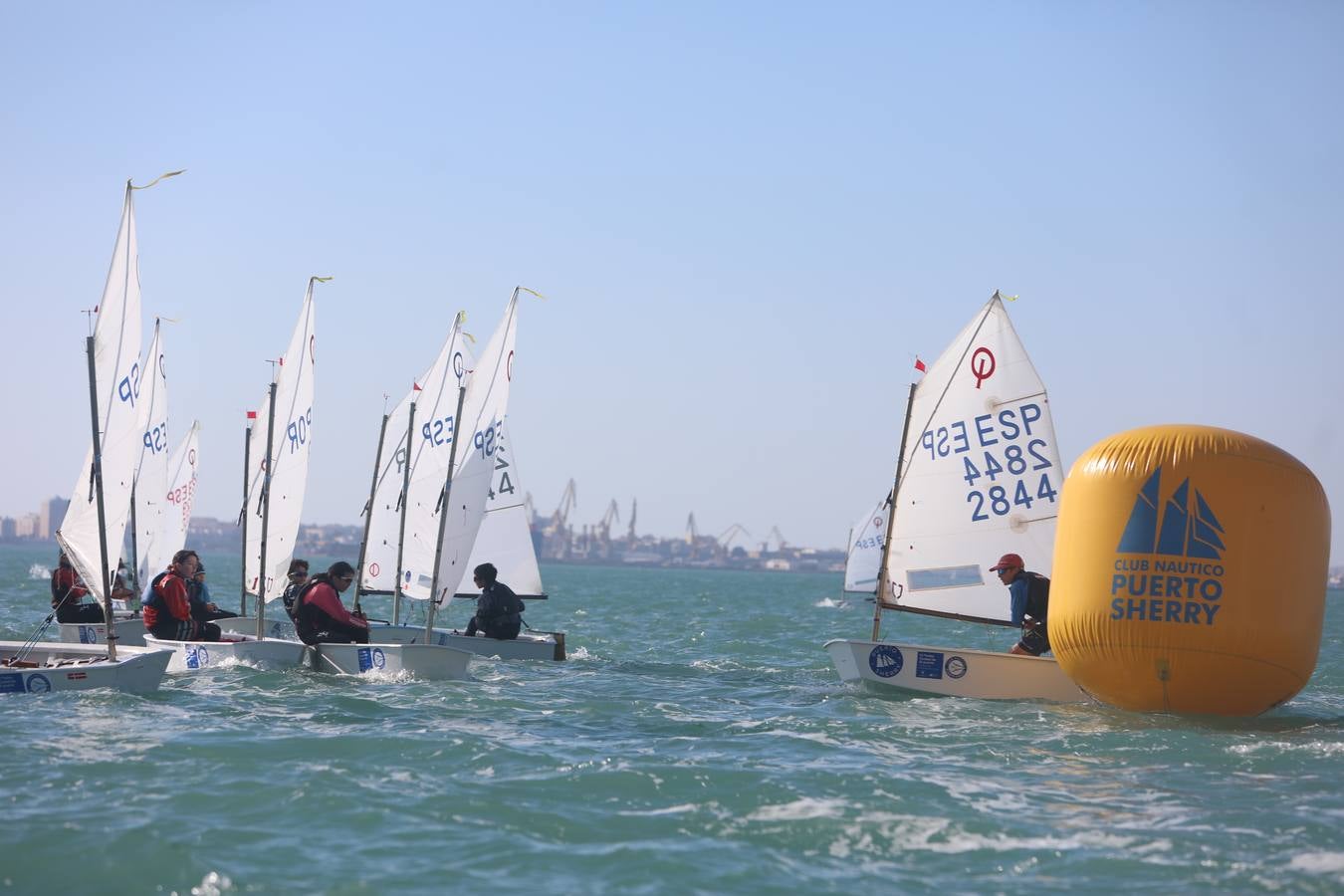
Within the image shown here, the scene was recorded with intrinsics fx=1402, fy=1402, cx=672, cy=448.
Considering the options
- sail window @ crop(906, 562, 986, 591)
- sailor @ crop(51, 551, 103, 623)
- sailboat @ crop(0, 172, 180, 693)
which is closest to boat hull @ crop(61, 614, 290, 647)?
sailor @ crop(51, 551, 103, 623)

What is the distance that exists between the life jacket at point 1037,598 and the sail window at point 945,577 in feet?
3.06

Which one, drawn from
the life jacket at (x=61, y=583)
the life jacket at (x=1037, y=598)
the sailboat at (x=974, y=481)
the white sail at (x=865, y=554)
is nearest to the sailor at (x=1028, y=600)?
the life jacket at (x=1037, y=598)

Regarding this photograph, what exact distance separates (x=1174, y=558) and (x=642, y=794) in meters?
5.23

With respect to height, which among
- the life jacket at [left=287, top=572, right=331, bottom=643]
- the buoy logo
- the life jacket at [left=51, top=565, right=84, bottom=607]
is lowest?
the life jacket at [left=287, top=572, right=331, bottom=643]

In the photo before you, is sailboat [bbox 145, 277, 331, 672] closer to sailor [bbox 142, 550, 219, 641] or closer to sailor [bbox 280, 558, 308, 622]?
sailor [bbox 280, 558, 308, 622]

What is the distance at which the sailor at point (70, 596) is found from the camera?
57.3ft

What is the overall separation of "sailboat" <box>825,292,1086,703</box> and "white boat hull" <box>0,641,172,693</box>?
24.6 feet

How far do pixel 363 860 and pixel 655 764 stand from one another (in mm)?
3123

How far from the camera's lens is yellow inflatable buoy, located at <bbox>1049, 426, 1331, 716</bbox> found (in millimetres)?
11703

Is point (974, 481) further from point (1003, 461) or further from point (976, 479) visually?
point (1003, 461)

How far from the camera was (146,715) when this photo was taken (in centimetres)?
1192

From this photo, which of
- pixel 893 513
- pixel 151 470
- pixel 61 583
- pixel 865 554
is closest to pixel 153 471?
pixel 151 470

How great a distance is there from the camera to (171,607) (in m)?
16.2

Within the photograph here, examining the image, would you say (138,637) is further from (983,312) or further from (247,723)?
(983,312)
